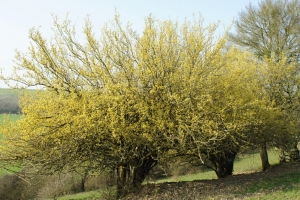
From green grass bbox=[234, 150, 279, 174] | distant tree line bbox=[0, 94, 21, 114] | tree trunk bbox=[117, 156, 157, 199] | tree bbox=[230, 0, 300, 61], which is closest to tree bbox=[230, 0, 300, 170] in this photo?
tree bbox=[230, 0, 300, 61]

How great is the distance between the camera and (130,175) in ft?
31.9

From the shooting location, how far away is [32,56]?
8.53m

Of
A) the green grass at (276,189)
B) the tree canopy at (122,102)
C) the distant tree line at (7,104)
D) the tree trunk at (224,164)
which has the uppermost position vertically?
the distant tree line at (7,104)

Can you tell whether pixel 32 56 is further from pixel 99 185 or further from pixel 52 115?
pixel 99 185

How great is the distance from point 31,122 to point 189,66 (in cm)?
439

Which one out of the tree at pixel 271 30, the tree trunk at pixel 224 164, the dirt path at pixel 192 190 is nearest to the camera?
the dirt path at pixel 192 190

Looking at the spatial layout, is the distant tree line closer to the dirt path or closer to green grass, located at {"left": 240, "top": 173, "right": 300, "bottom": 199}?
the dirt path

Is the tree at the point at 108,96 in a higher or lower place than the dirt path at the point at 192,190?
higher

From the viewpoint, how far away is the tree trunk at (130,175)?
959cm

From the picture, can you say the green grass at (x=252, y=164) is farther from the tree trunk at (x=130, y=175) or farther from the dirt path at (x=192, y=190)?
the tree trunk at (x=130, y=175)

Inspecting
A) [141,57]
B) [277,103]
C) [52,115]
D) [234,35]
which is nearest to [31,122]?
[52,115]

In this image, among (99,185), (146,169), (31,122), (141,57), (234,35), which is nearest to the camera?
(31,122)

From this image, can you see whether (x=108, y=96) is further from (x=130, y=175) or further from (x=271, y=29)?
(x=271, y=29)

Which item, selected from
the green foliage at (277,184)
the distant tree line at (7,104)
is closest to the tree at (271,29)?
the green foliage at (277,184)
